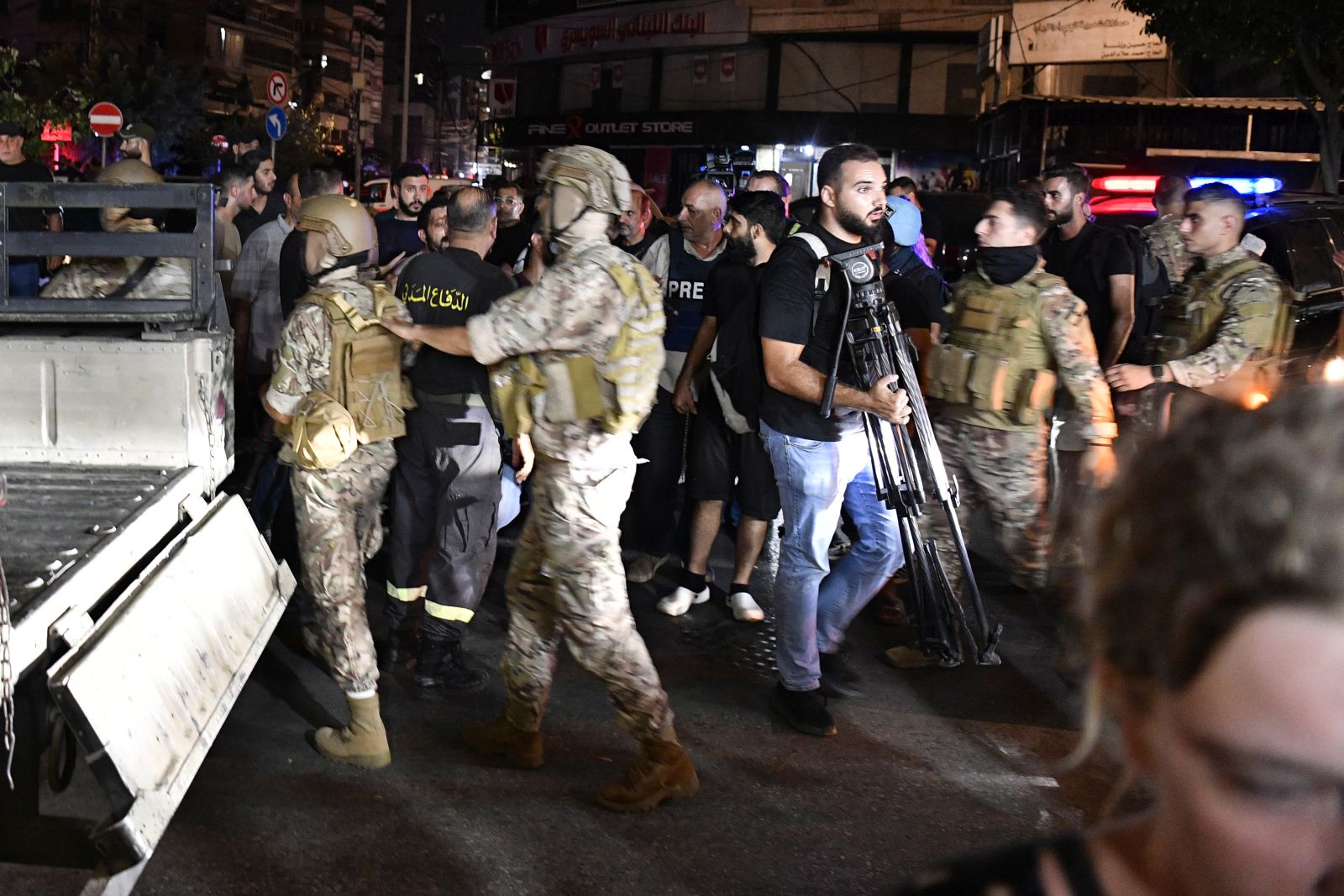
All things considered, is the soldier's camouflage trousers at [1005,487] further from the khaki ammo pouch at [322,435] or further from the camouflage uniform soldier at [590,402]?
the khaki ammo pouch at [322,435]

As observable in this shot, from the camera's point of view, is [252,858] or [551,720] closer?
[252,858]

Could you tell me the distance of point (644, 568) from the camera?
715 cm

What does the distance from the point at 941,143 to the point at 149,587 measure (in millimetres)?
33844

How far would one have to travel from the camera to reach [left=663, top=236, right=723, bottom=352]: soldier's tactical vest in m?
7.09

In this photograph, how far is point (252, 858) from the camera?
399 cm

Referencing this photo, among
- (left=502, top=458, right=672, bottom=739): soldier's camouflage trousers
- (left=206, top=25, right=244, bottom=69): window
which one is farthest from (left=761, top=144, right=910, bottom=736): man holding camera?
(left=206, top=25, right=244, bottom=69): window

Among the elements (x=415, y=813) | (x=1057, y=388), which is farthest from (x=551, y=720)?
(x=1057, y=388)

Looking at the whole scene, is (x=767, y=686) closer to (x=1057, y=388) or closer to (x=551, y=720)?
(x=551, y=720)

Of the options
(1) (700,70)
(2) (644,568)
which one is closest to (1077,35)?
(1) (700,70)

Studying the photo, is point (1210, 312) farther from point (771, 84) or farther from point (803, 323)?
point (771, 84)

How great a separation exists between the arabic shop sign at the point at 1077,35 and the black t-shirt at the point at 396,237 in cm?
1730

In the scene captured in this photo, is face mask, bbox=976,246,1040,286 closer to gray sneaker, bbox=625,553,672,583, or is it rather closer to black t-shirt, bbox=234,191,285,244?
gray sneaker, bbox=625,553,672,583

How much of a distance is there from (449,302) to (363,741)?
1.81 m

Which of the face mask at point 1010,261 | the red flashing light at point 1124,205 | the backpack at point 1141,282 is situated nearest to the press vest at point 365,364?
the face mask at point 1010,261
